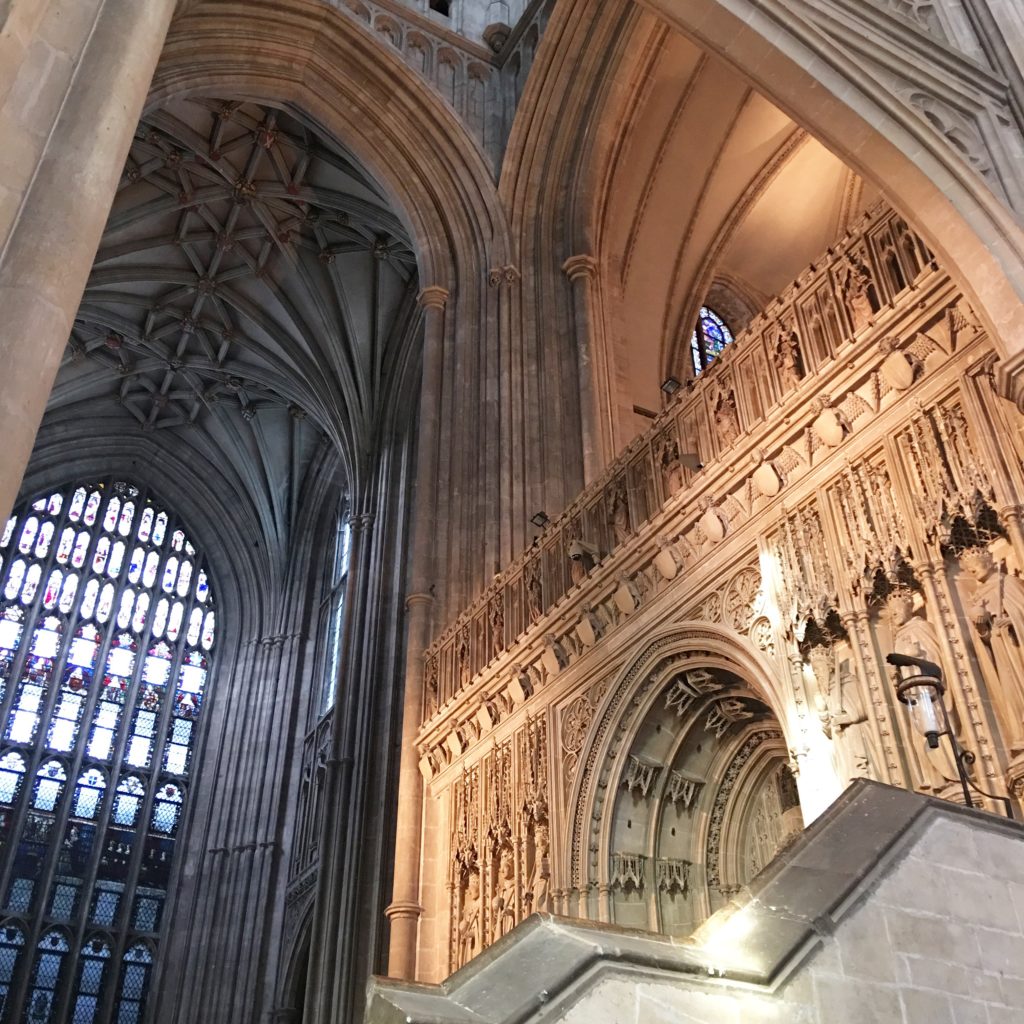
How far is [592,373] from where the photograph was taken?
37.4 feet

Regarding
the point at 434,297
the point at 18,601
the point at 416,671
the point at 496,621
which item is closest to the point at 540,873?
the point at 496,621

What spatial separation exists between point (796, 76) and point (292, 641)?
16.0 m

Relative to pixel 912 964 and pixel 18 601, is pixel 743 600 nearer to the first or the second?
pixel 912 964

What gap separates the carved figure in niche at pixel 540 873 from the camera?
277 inches

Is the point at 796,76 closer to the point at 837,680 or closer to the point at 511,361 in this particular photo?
the point at 837,680

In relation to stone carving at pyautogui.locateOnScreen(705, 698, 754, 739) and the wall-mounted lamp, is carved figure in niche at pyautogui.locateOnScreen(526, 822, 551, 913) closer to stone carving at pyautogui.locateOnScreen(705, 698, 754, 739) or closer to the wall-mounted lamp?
stone carving at pyautogui.locateOnScreen(705, 698, 754, 739)

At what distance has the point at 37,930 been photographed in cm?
1719

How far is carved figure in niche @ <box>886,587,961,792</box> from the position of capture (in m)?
4.67

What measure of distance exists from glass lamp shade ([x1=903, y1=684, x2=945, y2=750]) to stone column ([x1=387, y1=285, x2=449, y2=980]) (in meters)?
4.86

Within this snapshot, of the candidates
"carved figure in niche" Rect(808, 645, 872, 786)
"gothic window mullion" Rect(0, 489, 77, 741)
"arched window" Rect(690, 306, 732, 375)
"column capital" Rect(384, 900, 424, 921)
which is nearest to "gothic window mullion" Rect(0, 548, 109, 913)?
"gothic window mullion" Rect(0, 489, 77, 741)

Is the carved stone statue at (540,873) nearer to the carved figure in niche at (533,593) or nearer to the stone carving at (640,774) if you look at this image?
the stone carving at (640,774)

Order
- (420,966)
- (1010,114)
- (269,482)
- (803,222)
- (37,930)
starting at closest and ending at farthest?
(1010,114) → (420,966) → (803,222) → (37,930) → (269,482)

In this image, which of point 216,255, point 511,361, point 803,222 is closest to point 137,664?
point 216,255

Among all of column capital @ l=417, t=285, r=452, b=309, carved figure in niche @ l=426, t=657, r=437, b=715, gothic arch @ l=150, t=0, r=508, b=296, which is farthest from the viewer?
gothic arch @ l=150, t=0, r=508, b=296
